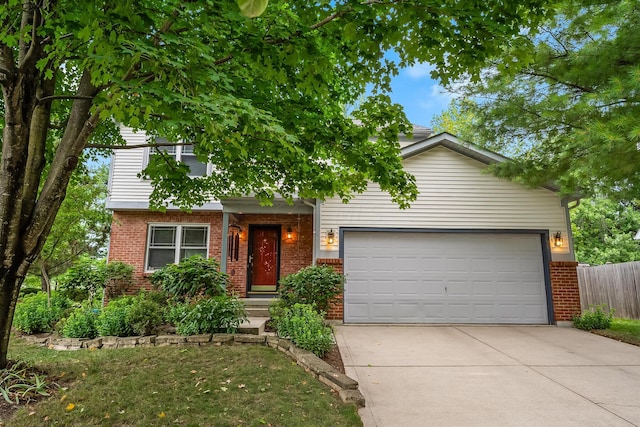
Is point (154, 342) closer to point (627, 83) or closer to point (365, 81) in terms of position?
point (365, 81)

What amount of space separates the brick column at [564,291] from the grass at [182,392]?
7.20 metres

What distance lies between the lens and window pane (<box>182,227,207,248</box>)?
1036cm

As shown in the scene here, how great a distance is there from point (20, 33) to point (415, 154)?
26.0 feet

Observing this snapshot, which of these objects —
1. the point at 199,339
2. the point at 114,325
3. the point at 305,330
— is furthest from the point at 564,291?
the point at 114,325

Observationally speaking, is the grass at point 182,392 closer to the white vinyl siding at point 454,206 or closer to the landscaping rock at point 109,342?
the landscaping rock at point 109,342

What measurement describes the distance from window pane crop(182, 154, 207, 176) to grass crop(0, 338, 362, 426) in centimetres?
608

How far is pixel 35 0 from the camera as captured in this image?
135 inches

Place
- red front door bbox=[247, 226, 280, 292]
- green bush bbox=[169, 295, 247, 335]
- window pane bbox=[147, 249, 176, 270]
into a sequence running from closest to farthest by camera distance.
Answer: green bush bbox=[169, 295, 247, 335] → window pane bbox=[147, 249, 176, 270] → red front door bbox=[247, 226, 280, 292]

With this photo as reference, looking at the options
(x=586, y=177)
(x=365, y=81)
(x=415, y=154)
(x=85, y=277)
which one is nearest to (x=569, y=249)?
(x=586, y=177)

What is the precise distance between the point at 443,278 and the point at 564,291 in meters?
2.91

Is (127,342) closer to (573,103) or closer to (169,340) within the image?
(169,340)

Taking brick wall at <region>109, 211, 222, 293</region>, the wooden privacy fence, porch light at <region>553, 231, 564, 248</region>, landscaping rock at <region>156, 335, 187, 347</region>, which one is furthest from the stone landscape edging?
the wooden privacy fence

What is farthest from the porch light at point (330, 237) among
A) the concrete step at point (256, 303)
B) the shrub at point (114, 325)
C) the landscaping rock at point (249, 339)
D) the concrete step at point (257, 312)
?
the shrub at point (114, 325)

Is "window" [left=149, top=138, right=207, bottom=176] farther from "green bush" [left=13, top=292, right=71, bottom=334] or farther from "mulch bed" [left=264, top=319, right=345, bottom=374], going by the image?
"mulch bed" [left=264, top=319, right=345, bottom=374]
